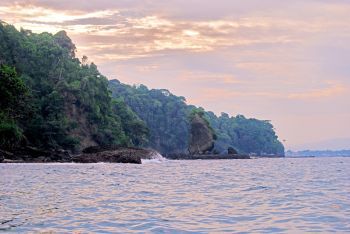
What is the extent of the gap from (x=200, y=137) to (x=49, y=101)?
222 feet

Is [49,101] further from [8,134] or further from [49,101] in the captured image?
[8,134]

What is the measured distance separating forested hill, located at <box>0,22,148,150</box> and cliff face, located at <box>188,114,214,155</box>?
22116 millimetres

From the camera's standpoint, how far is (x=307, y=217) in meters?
17.2

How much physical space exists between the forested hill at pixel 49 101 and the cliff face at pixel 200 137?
22.1 metres

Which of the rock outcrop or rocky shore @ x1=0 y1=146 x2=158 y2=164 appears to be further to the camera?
the rock outcrop

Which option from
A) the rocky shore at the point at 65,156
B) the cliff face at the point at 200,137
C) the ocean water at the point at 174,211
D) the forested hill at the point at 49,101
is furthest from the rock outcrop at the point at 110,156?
the cliff face at the point at 200,137

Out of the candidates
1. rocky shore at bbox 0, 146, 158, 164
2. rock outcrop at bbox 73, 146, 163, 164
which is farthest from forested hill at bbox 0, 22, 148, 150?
rock outcrop at bbox 73, 146, 163, 164

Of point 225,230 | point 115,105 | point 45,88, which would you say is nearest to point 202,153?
point 115,105

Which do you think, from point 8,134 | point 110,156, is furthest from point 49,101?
point 110,156

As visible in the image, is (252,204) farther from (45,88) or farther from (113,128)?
(113,128)

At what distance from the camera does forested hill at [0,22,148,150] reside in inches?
3435

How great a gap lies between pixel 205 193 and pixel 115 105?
5365 inches

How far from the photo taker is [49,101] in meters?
113

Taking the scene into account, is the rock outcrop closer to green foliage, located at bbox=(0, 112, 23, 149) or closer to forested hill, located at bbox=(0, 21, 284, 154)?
green foliage, located at bbox=(0, 112, 23, 149)
